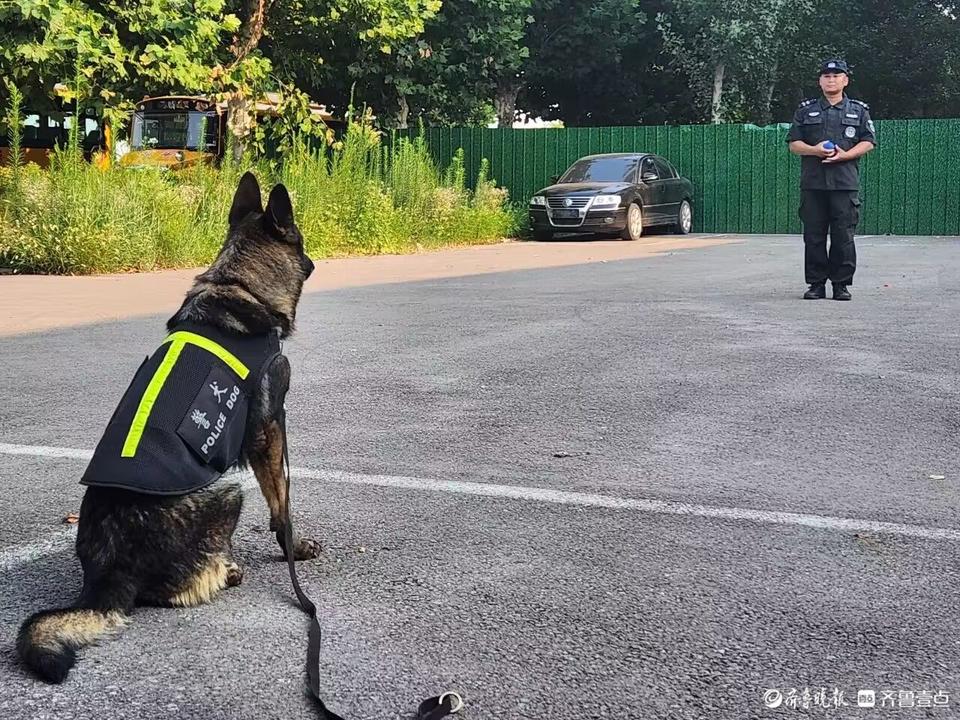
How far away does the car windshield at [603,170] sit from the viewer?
23933mm

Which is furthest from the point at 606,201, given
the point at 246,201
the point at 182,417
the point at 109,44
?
the point at 182,417

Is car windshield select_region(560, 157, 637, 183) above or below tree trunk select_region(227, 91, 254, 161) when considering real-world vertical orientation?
below

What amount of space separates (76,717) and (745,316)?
8.23 m

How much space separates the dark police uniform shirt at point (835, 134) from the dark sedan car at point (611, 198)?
11.8 meters

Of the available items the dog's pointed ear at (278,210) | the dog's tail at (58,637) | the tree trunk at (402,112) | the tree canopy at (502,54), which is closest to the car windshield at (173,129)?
the tree canopy at (502,54)

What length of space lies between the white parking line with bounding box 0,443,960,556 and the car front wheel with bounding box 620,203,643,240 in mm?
18774

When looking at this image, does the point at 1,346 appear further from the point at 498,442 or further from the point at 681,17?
the point at 681,17

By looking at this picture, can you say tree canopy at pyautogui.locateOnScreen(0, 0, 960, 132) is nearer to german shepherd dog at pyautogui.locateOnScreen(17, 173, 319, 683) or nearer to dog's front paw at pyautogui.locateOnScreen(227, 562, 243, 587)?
german shepherd dog at pyautogui.locateOnScreen(17, 173, 319, 683)

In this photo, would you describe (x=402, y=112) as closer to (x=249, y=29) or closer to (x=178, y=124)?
(x=178, y=124)

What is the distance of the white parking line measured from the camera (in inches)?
161

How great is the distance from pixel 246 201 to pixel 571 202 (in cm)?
1971

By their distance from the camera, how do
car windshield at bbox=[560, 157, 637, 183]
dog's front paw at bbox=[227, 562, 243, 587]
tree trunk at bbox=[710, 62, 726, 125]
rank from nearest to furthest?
dog's front paw at bbox=[227, 562, 243, 587] < car windshield at bbox=[560, 157, 637, 183] < tree trunk at bbox=[710, 62, 726, 125]

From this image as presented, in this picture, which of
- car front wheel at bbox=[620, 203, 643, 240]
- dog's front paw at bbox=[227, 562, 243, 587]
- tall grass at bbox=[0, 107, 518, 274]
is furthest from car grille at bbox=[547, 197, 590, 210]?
dog's front paw at bbox=[227, 562, 243, 587]

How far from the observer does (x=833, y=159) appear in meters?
10.8
